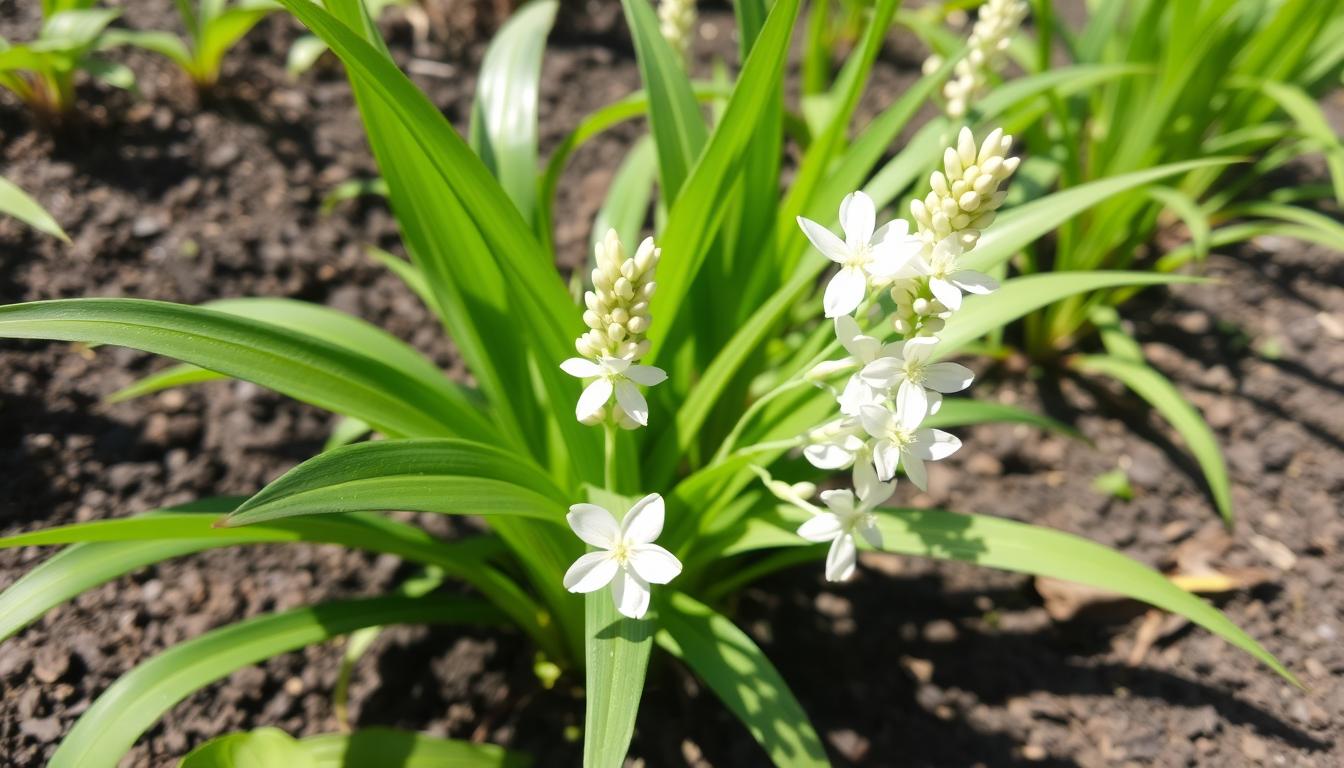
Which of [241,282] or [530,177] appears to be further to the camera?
[241,282]

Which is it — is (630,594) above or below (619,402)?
below

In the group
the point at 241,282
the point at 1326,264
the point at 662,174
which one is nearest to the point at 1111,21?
the point at 1326,264

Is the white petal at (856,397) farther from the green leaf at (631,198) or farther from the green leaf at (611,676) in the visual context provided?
the green leaf at (631,198)

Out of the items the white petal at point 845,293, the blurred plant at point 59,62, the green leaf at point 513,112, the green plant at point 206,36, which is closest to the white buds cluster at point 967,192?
the white petal at point 845,293

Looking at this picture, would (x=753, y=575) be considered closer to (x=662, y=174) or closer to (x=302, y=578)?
(x=662, y=174)

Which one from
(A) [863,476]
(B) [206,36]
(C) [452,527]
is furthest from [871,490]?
(B) [206,36]

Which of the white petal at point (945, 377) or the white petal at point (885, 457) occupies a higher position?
the white petal at point (945, 377)

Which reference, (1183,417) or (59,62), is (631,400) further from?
(59,62)
